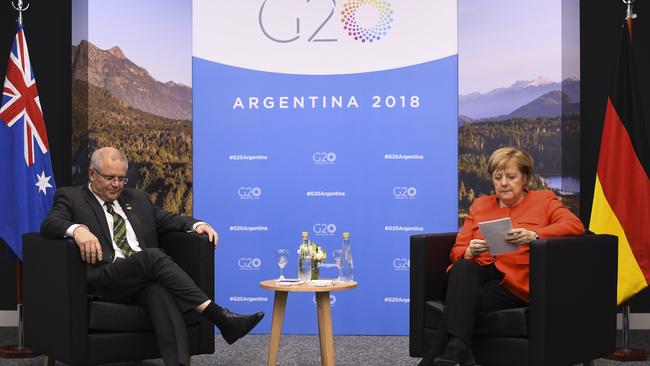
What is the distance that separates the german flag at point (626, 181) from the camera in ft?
15.0

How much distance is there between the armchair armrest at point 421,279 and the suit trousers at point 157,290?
995 mm

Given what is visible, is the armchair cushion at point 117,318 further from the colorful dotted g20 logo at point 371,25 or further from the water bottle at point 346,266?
the colorful dotted g20 logo at point 371,25

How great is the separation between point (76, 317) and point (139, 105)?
239cm

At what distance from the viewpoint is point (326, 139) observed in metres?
5.48

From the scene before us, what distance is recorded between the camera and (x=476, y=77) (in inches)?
215

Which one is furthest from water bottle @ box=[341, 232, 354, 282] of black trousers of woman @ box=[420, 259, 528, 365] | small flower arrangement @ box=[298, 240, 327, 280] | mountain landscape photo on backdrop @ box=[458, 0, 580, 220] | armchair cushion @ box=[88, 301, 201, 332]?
mountain landscape photo on backdrop @ box=[458, 0, 580, 220]

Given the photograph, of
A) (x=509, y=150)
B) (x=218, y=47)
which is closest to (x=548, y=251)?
(x=509, y=150)

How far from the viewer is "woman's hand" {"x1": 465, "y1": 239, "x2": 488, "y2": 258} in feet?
12.0

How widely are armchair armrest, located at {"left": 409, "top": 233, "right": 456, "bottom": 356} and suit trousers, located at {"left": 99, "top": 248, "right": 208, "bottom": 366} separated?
995 millimetres

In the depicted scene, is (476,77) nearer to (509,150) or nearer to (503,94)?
(503,94)

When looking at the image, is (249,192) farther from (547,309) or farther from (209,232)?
(547,309)

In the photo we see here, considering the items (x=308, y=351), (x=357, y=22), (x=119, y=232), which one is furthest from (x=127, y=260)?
(x=357, y=22)

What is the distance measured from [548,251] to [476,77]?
2377 mm

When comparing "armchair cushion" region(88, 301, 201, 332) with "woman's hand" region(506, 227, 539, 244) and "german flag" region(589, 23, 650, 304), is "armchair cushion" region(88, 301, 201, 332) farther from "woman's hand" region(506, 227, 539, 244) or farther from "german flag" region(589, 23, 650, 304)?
"german flag" region(589, 23, 650, 304)
